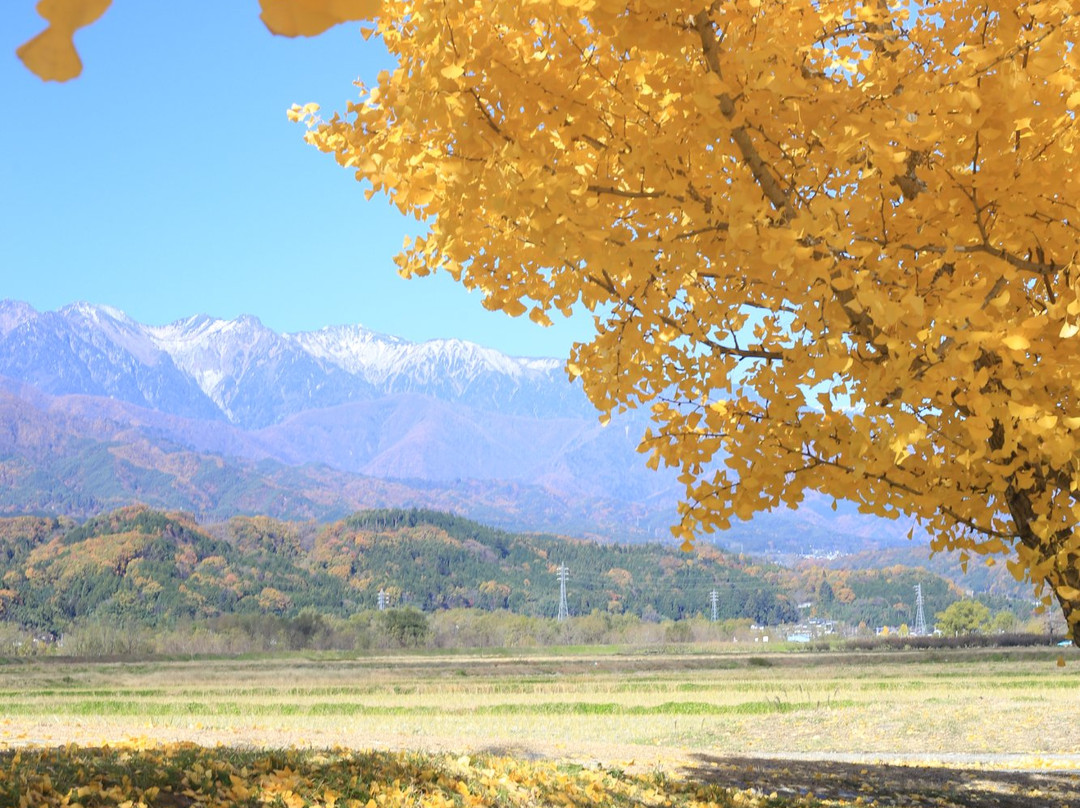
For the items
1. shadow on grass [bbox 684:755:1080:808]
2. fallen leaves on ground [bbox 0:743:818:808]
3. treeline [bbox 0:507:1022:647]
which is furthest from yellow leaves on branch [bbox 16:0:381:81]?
treeline [bbox 0:507:1022:647]

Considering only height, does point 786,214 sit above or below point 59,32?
above

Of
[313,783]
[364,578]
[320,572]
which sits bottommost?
[313,783]

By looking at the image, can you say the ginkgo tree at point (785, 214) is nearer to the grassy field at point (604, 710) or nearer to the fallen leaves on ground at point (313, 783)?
the fallen leaves on ground at point (313, 783)

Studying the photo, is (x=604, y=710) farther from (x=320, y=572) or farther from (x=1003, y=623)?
(x=320, y=572)

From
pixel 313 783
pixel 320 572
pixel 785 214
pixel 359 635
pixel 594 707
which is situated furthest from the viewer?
pixel 320 572

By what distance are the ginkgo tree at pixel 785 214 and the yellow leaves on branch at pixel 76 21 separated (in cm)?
212

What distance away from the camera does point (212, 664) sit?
56.0m

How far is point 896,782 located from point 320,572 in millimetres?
150359

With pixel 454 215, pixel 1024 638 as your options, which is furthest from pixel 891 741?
pixel 1024 638

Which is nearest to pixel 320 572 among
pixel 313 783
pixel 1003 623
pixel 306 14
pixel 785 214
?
pixel 1003 623

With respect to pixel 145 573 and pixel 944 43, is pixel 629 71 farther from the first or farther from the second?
pixel 145 573

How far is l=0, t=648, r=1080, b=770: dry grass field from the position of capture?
16078mm

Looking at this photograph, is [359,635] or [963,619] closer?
[359,635]

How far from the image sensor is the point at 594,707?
1145 inches
